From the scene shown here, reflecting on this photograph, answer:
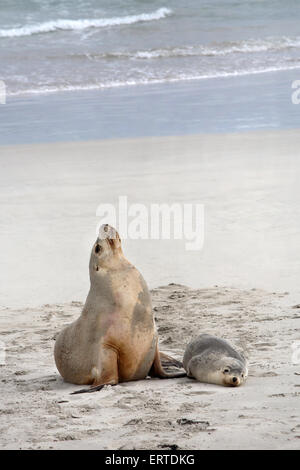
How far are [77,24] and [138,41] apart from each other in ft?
13.4

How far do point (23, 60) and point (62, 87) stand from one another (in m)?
4.40

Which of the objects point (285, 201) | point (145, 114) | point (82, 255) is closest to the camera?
point (82, 255)

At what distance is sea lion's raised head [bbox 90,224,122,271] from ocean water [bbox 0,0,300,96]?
1346 cm

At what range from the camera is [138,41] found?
2536 cm

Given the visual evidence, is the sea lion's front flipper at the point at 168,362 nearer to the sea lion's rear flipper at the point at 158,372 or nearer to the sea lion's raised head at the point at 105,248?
the sea lion's rear flipper at the point at 158,372

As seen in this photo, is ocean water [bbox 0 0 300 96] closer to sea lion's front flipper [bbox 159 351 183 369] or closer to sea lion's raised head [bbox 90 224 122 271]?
sea lion's front flipper [bbox 159 351 183 369]

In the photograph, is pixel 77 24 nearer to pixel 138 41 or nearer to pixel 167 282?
pixel 138 41

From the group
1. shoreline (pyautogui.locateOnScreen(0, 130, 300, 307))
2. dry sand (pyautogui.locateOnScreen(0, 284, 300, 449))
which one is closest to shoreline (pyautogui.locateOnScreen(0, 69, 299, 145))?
shoreline (pyautogui.locateOnScreen(0, 130, 300, 307))

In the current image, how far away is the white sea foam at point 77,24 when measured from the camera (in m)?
27.3

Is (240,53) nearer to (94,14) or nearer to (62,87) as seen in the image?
(62,87)
